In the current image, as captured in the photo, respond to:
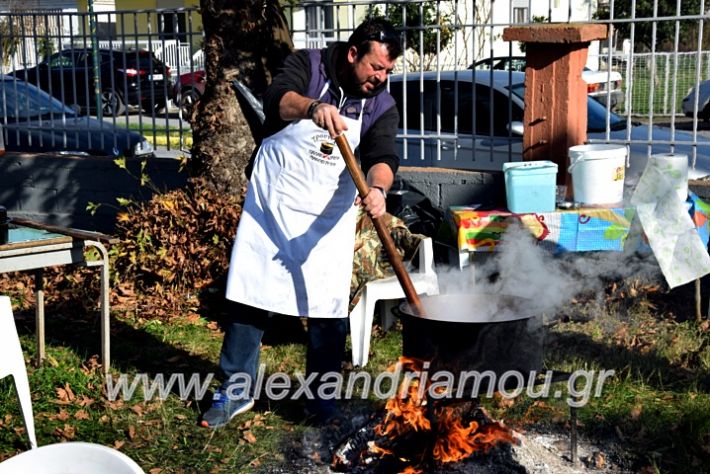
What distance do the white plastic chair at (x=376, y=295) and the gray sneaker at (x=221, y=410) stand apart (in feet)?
3.51

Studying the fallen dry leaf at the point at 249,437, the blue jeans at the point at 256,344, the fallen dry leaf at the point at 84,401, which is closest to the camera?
the fallen dry leaf at the point at 249,437

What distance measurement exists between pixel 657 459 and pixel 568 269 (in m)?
2.24

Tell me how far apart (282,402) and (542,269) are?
6.82ft

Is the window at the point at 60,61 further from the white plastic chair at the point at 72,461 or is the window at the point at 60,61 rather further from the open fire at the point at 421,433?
the white plastic chair at the point at 72,461

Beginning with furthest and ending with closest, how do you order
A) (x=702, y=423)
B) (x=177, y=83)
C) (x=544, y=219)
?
(x=177, y=83) → (x=544, y=219) → (x=702, y=423)

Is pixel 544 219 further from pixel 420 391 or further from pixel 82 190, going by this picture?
pixel 82 190

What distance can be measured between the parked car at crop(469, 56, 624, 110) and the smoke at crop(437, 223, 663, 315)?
1.23m

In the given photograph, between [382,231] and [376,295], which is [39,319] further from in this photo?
[382,231]

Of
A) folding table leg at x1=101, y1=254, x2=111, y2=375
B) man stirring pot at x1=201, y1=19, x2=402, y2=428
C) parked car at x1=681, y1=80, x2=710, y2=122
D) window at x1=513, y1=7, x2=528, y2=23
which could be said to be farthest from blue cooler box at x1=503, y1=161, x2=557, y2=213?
folding table leg at x1=101, y1=254, x2=111, y2=375

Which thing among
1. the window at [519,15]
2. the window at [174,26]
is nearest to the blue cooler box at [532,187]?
the window at [519,15]

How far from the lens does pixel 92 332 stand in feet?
21.4

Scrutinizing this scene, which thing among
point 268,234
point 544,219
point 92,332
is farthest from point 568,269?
point 92,332

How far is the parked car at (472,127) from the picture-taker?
24.2ft

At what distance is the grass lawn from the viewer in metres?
4.68
